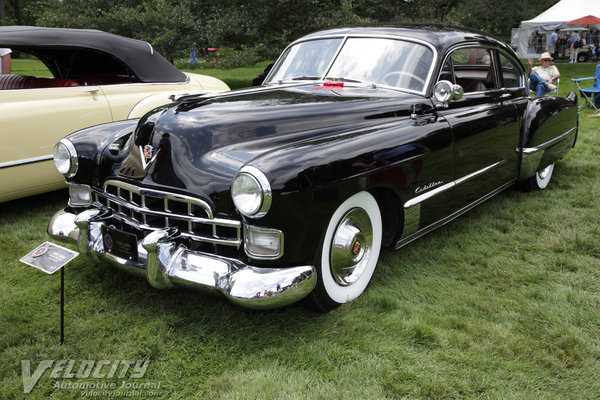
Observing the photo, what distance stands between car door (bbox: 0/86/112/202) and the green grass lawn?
0.78 m

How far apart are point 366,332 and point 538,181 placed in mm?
3238

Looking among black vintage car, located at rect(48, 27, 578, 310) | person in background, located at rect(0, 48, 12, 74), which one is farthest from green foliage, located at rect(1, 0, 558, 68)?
black vintage car, located at rect(48, 27, 578, 310)

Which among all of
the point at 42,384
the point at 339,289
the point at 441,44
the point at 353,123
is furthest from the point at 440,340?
the point at 441,44

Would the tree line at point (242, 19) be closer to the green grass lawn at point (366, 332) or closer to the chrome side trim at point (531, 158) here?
the chrome side trim at point (531, 158)

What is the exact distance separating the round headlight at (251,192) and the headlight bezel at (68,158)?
1.36 meters

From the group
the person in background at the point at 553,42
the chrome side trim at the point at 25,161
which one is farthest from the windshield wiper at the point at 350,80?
the person in background at the point at 553,42

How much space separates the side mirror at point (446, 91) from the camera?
10.7 ft

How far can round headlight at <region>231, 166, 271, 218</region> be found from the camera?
85.4 inches

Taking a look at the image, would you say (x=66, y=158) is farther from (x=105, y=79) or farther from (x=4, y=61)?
(x=4, y=61)

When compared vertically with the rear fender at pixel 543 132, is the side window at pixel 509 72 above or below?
above

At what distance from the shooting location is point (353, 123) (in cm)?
305

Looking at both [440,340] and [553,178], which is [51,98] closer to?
[440,340]

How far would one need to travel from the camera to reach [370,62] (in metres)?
3.57

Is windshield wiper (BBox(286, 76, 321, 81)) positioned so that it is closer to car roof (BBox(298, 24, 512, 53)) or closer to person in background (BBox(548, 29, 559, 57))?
car roof (BBox(298, 24, 512, 53))
